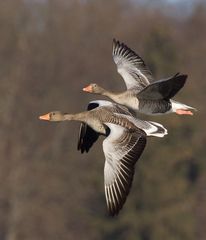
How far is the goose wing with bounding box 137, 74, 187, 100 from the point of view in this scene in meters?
15.4

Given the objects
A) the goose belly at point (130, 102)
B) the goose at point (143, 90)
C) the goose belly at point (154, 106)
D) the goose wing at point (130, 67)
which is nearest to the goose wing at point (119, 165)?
the goose at point (143, 90)

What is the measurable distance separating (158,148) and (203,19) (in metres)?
22.4

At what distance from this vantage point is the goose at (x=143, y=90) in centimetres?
1573

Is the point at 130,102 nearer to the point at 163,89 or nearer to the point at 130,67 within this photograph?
the point at 163,89

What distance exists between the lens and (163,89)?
52.0ft

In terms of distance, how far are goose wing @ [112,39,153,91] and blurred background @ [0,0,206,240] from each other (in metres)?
18.2

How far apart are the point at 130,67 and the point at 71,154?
25352mm

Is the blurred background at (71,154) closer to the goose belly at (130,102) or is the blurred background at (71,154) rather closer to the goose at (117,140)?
the goose belly at (130,102)

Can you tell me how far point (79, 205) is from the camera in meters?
41.9

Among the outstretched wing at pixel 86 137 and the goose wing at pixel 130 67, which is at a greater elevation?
the goose wing at pixel 130 67

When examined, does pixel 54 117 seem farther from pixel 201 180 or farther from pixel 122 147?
pixel 201 180

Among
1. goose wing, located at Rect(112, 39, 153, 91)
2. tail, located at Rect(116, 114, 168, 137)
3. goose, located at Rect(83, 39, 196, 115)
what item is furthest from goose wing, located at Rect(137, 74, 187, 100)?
goose wing, located at Rect(112, 39, 153, 91)

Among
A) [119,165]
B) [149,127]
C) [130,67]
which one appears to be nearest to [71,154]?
[130,67]

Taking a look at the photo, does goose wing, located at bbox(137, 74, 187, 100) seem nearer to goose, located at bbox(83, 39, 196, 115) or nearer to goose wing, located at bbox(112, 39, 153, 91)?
goose, located at bbox(83, 39, 196, 115)
